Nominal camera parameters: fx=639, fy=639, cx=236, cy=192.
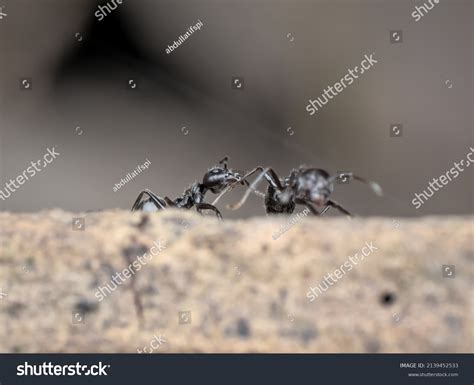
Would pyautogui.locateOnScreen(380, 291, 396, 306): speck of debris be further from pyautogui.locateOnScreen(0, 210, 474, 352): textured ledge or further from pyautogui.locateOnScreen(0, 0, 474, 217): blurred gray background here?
pyautogui.locateOnScreen(0, 0, 474, 217): blurred gray background

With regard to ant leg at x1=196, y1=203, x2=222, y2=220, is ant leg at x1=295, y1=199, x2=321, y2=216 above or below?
below

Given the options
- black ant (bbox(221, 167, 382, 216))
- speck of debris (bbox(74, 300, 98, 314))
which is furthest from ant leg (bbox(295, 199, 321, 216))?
speck of debris (bbox(74, 300, 98, 314))

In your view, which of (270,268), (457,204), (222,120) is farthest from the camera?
(222,120)

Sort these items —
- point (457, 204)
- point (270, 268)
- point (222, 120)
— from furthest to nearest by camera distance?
point (222, 120), point (457, 204), point (270, 268)

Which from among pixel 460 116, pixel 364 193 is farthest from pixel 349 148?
pixel 460 116

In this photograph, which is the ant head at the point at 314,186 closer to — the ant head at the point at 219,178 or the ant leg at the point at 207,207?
the ant leg at the point at 207,207
